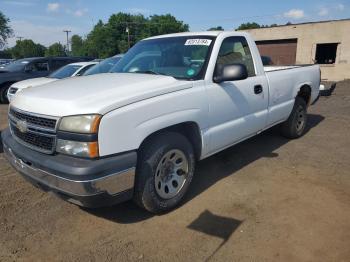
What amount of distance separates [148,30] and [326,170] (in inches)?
3304

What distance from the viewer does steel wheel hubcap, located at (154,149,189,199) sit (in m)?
3.32

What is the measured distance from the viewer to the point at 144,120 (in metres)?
2.94

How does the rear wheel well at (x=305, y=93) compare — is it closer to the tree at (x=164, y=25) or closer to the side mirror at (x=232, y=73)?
the side mirror at (x=232, y=73)

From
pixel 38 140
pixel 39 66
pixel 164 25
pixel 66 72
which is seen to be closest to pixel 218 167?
pixel 38 140

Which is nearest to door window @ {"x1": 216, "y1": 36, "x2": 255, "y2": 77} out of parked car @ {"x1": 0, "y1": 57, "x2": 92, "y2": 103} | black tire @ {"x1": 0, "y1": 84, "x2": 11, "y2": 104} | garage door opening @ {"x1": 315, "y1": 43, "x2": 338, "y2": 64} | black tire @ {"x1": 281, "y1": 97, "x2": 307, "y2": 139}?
black tire @ {"x1": 281, "y1": 97, "x2": 307, "y2": 139}

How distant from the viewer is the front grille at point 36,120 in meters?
2.84

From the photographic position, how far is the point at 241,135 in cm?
432

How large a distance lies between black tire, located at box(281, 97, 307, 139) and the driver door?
1.36 metres

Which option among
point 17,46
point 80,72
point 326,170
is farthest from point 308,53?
point 17,46

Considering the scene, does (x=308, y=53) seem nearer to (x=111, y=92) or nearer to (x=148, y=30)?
(x=111, y=92)

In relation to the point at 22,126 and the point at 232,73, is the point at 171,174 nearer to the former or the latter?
the point at 232,73

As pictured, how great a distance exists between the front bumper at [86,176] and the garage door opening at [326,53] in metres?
23.6

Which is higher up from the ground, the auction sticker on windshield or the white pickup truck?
the auction sticker on windshield

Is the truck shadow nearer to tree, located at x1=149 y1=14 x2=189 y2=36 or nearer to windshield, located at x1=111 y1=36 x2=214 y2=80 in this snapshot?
windshield, located at x1=111 y1=36 x2=214 y2=80
